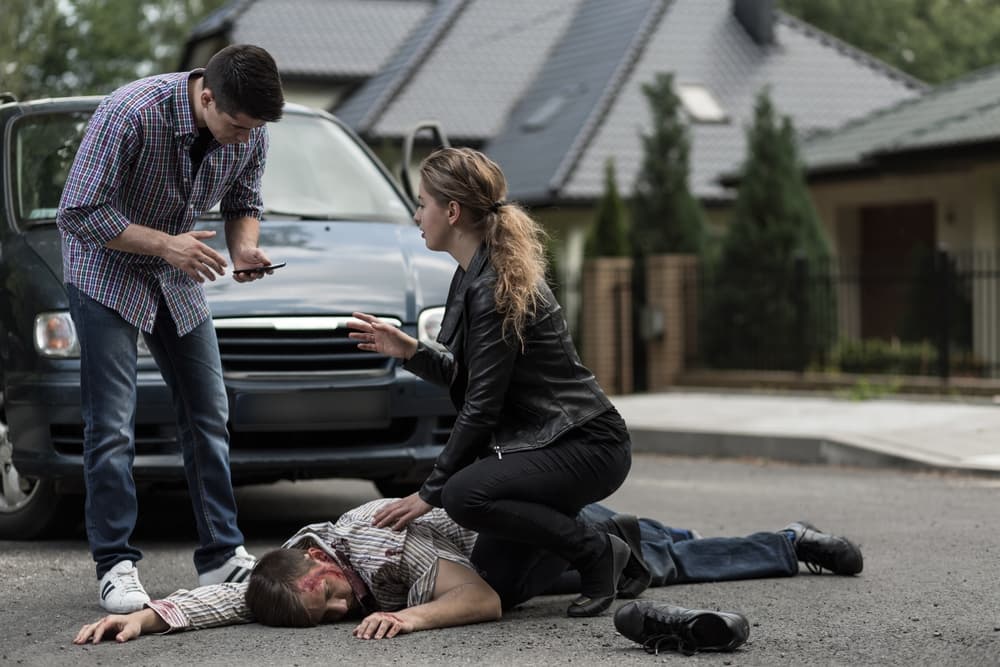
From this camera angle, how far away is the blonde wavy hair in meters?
4.87

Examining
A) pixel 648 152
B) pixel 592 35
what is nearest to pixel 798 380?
pixel 648 152

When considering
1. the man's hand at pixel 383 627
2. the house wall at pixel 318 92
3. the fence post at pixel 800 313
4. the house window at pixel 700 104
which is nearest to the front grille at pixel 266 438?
the man's hand at pixel 383 627

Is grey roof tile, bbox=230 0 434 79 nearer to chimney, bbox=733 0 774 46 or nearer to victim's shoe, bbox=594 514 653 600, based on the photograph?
chimney, bbox=733 0 774 46

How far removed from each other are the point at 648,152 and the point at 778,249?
2.69 metres

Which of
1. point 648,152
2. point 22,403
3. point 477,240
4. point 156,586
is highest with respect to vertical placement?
point 648,152

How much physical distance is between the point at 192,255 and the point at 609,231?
14020 millimetres

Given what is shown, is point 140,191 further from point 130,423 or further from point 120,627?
point 120,627

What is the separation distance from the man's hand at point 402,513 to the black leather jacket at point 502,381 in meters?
0.03

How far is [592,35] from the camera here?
32125mm

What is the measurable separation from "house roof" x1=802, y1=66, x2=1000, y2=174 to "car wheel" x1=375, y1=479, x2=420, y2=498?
11.3m

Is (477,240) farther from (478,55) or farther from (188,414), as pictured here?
(478,55)

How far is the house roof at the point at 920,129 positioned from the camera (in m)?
18.2

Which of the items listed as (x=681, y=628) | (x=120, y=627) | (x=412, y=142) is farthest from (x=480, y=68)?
(x=681, y=628)

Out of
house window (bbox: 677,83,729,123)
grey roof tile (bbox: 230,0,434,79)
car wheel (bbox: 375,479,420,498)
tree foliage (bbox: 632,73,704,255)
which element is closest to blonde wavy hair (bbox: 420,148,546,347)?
car wheel (bbox: 375,479,420,498)
